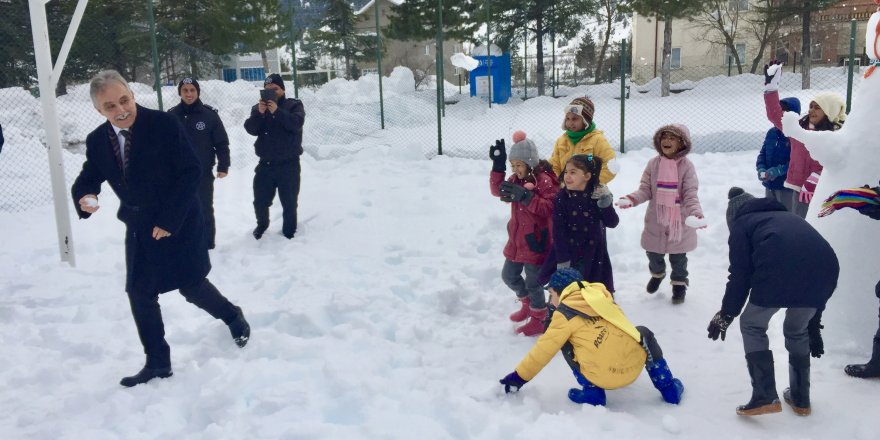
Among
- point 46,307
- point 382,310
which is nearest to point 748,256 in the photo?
point 382,310

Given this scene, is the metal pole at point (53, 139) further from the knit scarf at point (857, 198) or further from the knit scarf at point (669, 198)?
the knit scarf at point (857, 198)

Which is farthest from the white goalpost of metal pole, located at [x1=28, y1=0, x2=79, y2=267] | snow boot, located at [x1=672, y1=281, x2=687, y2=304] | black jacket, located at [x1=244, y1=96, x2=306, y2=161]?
snow boot, located at [x1=672, y1=281, x2=687, y2=304]

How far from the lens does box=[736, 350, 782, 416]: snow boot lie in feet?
10.3

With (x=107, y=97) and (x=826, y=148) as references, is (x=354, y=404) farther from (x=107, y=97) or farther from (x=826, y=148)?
(x=826, y=148)

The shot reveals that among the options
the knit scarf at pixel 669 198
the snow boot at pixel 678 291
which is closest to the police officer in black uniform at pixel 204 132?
the knit scarf at pixel 669 198

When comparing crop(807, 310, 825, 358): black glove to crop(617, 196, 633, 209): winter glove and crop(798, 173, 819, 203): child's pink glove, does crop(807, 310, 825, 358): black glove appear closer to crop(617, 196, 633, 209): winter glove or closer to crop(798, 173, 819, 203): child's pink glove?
crop(617, 196, 633, 209): winter glove

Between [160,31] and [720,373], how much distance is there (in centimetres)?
1345

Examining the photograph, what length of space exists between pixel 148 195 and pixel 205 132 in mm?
2725

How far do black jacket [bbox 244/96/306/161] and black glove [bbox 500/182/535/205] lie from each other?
295 cm

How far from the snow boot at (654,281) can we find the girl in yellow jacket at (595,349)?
1.72 m

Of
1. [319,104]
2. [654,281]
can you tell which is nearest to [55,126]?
[654,281]

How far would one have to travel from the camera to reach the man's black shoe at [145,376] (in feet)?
12.3

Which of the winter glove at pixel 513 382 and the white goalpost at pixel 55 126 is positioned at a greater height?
the white goalpost at pixel 55 126

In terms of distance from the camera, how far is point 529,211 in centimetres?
440
